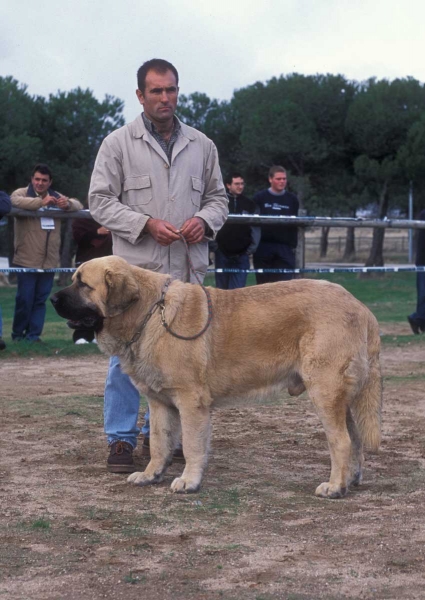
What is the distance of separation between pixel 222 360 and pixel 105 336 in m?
0.72

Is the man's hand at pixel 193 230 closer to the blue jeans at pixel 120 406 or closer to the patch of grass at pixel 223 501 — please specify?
the blue jeans at pixel 120 406

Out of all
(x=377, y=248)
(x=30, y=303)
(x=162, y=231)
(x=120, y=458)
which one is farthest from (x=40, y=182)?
(x=377, y=248)

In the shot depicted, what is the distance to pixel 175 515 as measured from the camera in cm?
482

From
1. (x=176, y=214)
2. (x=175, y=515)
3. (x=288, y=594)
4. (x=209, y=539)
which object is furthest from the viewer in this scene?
(x=176, y=214)

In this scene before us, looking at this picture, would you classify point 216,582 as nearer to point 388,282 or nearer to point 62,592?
point 62,592

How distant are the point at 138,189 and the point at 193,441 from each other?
1740mm

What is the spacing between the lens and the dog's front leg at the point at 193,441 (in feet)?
17.4

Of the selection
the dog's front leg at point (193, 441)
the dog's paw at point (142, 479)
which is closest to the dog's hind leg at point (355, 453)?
the dog's front leg at point (193, 441)

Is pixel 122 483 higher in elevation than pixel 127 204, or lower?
lower

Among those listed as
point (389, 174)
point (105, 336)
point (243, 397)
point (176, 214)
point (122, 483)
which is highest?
point (389, 174)

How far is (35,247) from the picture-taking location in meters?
11.8

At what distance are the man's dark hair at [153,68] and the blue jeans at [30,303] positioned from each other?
6.02m

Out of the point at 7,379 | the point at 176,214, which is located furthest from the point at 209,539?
the point at 7,379

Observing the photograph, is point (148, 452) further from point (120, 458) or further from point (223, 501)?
point (223, 501)
